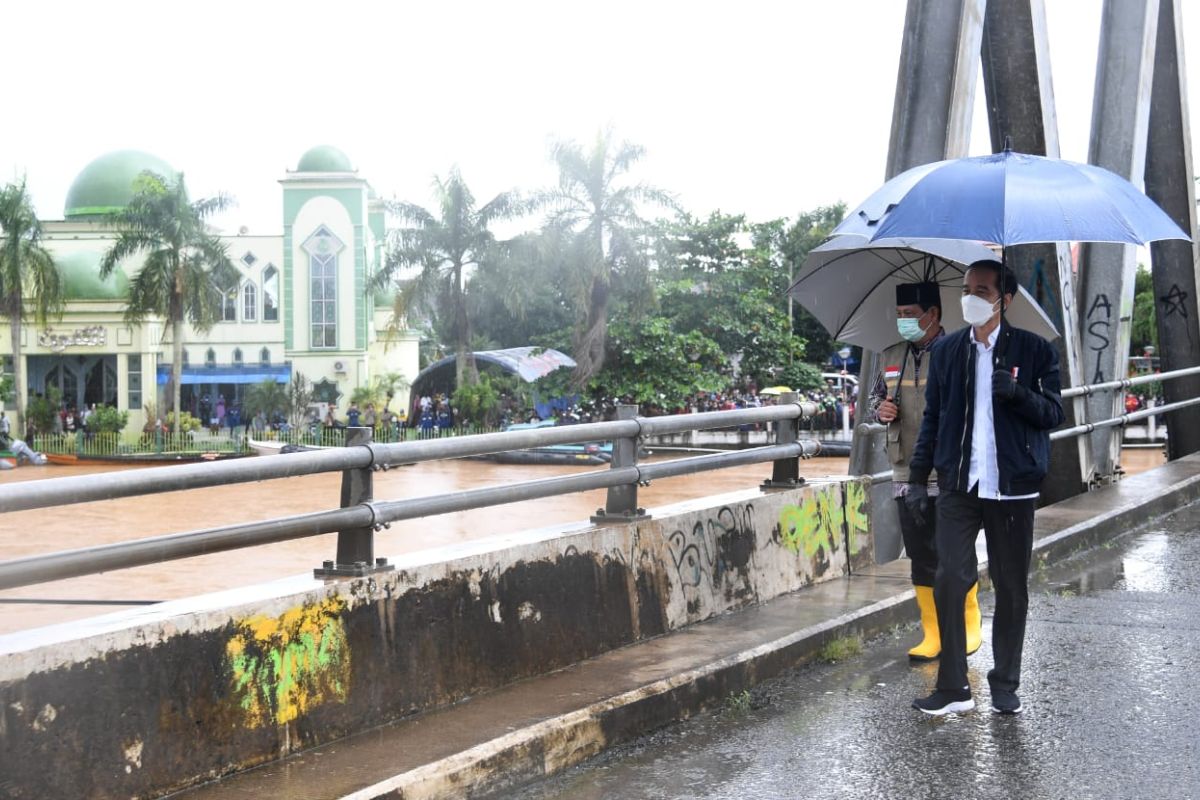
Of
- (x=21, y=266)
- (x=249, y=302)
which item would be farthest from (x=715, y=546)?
(x=249, y=302)

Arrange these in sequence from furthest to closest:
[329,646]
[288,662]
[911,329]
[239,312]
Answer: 1. [239,312]
2. [911,329]
3. [329,646]
4. [288,662]

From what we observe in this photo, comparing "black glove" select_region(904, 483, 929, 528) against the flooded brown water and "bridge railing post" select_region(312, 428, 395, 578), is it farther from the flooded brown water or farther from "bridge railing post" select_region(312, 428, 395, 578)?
the flooded brown water

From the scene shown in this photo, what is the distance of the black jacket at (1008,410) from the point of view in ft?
17.1

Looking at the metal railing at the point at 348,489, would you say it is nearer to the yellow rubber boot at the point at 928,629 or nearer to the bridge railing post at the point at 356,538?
the bridge railing post at the point at 356,538

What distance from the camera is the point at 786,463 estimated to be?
7656 millimetres

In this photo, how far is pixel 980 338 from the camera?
5.29 meters

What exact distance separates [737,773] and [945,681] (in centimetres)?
115

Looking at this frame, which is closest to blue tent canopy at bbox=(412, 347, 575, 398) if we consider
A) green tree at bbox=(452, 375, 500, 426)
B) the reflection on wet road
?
green tree at bbox=(452, 375, 500, 426)

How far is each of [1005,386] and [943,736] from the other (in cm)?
136

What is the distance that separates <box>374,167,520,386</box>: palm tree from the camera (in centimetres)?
4588

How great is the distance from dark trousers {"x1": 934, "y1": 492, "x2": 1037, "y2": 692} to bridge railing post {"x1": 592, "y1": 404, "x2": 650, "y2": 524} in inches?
58.2

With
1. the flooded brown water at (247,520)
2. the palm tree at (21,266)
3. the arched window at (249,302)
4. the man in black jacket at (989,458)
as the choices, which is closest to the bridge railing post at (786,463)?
the man in black jacket at (989,458)

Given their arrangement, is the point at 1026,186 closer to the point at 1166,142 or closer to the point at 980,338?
the point at 980,338

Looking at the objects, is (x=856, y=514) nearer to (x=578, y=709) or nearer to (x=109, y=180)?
(x=578, y=709)
